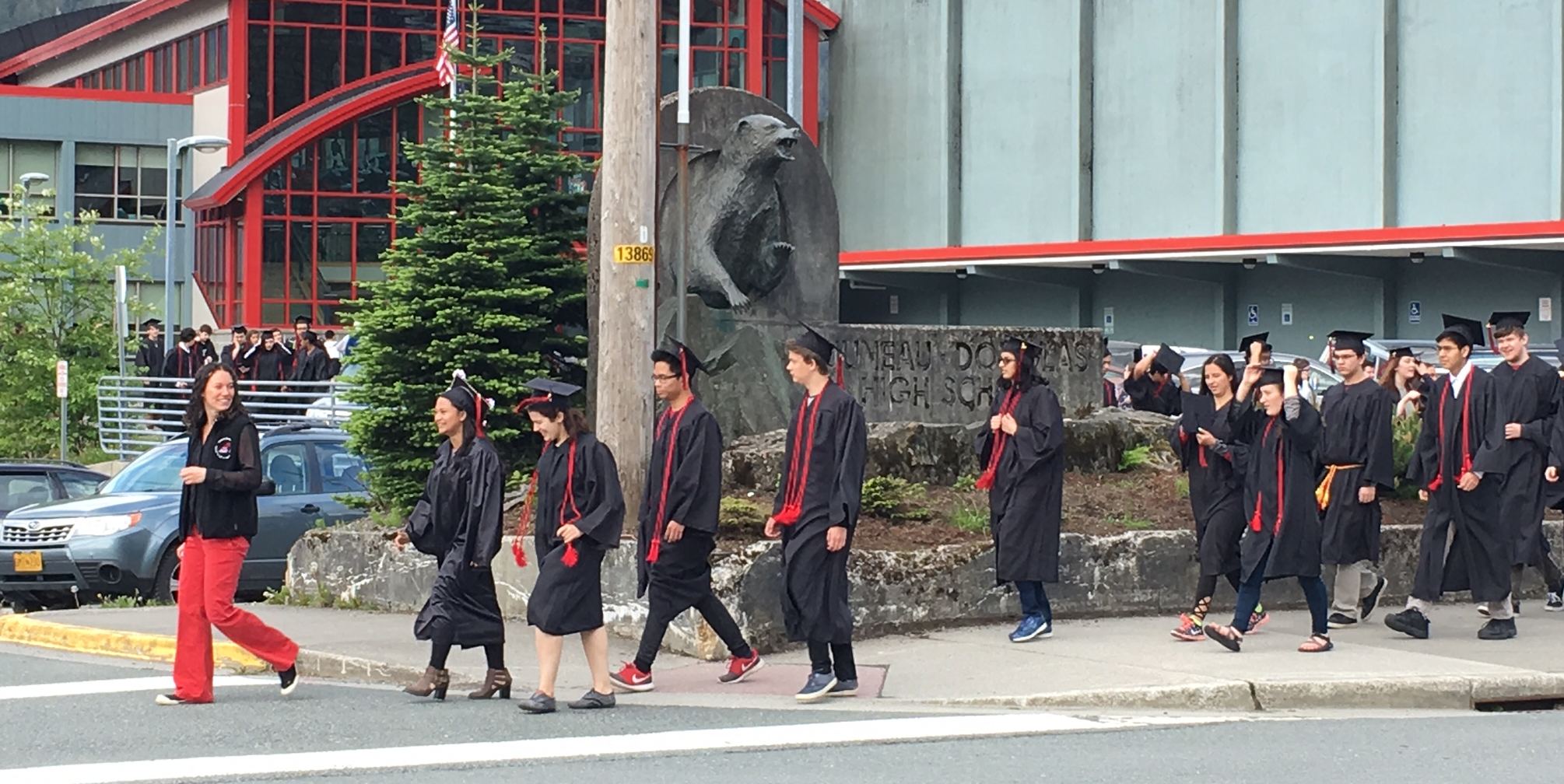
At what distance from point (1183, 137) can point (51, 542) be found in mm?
26475

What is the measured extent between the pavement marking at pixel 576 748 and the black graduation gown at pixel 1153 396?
7.21m

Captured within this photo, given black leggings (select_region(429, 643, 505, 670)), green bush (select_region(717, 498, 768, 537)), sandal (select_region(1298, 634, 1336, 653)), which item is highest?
green bush (select_region(717, 498, 768, 537))

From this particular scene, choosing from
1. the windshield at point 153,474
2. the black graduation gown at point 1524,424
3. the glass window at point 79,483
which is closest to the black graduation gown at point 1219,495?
the black graduation gown at point 1524,424

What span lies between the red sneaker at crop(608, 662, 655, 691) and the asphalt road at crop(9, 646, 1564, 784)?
0.31m

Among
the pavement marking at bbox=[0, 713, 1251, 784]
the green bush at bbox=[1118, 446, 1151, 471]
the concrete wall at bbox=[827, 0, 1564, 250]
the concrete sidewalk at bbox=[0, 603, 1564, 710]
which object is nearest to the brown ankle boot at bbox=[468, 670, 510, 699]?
the concrete sidewalk at bbox=[0, 603, 1564, 710]

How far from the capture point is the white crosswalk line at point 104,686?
11398 millimetres

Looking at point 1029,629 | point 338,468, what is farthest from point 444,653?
point 338,468

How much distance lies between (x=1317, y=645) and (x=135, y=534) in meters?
9.32

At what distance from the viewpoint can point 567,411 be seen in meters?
10.5

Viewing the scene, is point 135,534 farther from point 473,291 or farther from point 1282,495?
point 1282,495

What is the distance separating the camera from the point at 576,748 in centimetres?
931

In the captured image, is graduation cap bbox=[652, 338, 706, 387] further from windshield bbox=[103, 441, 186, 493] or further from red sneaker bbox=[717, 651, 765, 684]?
windshield bbox=[103, 441, 186, 493]

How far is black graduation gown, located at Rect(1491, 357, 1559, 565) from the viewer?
12930 millimetres

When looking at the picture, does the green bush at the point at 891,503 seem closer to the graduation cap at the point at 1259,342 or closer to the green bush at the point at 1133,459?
the graduation cap at the point at 1259,342
